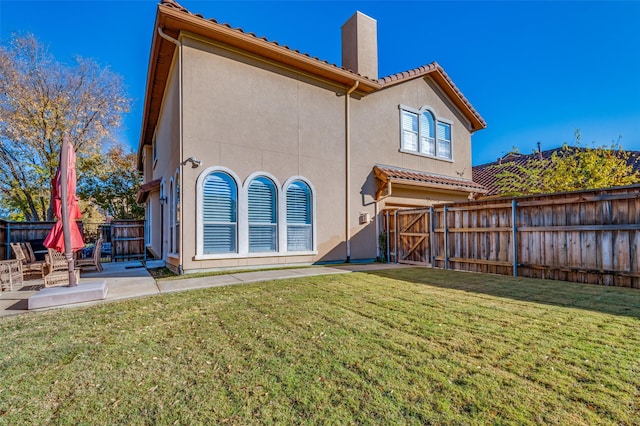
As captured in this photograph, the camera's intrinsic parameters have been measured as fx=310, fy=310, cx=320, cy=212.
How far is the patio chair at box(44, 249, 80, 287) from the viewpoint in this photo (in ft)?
22.4

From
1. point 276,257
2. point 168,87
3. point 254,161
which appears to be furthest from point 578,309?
point 168,87

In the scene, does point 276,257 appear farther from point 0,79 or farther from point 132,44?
point 0,79

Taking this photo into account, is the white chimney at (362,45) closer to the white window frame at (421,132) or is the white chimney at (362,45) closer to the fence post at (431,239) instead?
the white window frame at (421,132)

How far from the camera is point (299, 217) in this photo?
9.98 m

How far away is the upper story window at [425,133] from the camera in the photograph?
1305cm

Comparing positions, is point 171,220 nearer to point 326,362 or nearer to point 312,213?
point 312,213

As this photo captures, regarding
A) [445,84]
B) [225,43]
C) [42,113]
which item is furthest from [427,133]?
[42,113]

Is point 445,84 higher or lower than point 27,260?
higher

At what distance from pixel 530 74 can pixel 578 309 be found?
17.9 meters

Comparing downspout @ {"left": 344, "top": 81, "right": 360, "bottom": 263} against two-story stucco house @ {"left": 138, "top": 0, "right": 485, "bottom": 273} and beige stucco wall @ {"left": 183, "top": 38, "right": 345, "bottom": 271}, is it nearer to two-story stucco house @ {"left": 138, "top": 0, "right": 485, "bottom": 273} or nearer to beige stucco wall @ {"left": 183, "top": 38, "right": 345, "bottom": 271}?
two-story stucco house @ {"left": 138, "top": 0, "right": 485, "bottom": 273}

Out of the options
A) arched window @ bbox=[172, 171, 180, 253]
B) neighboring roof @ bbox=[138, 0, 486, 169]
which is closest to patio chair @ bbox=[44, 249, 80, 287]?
arched window @ bbox=[172, 171, 180, 253]

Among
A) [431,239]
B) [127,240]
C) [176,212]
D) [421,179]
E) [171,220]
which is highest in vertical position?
[421,179]

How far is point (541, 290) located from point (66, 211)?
9.31 meters

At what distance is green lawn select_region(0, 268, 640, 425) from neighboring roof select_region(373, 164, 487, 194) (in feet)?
21.8
